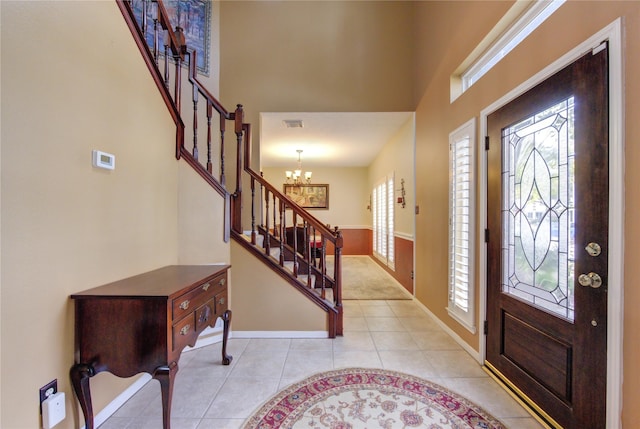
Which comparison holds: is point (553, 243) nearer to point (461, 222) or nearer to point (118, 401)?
point (461, 222)

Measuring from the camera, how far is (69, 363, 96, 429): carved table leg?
139 cm

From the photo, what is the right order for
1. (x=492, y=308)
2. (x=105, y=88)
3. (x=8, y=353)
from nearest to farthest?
(x=8, y=353), (x=105, y=88), (x=492, y=308)

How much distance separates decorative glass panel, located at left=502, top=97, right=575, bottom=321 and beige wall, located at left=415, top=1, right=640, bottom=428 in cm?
28

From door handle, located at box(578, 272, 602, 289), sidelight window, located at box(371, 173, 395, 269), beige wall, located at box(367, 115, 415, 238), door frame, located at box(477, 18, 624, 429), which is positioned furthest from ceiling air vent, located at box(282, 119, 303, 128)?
door handle, located at box(578, 272, 602, 289)

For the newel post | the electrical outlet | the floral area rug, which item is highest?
the newel post

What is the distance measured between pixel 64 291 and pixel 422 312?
135 inches

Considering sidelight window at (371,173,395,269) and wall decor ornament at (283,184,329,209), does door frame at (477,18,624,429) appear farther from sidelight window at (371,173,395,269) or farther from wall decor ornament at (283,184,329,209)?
wall decor ornament at (283,184,329,209)

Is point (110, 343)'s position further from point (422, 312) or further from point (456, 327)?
point (422, 312)

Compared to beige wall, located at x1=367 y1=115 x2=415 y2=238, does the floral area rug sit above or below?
below

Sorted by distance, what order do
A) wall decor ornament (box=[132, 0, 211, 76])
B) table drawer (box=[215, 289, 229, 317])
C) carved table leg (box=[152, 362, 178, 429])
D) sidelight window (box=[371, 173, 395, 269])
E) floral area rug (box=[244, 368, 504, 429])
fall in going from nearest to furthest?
carved table leg (box=[152, 362, 178, 429]) → floral area rug (box=[244, 368, 504, 429]) → table drawer (box=[215, 289, 229, 317]) → wall decor ornament (box=[132, 0, 211, 76]) → sidelight window (box=[371, 173, 395, 269])

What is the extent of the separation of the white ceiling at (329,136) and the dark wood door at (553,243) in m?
2.28

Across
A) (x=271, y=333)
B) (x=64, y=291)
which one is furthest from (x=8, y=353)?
(x=271, y=333)

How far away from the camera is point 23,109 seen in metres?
1.16

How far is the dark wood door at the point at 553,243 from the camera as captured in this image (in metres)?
1.31
